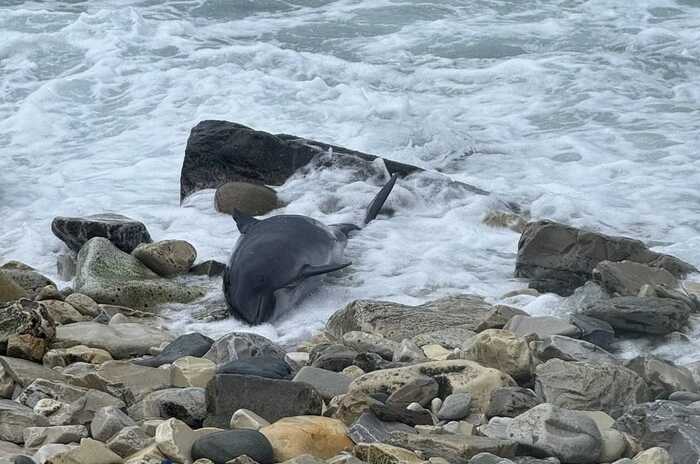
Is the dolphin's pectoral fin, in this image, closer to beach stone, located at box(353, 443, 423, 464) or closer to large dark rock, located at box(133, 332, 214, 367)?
large dark rock, located at box(133, 332, 214, 367)

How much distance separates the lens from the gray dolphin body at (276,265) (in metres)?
6.36

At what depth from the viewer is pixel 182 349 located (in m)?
5.54

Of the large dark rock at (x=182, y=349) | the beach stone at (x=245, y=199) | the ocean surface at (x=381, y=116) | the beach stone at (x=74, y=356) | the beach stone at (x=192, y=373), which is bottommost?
the ocean surface at (x=381, y=116)

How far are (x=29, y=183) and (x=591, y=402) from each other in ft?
19.2

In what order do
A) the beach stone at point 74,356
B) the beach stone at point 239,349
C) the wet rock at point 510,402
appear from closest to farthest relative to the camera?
1. the wet rock at point 510,402
2. the beach stone at point 74,356
3. the beach stone at point 239,349

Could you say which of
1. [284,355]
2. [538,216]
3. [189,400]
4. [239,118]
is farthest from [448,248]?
[239,118]

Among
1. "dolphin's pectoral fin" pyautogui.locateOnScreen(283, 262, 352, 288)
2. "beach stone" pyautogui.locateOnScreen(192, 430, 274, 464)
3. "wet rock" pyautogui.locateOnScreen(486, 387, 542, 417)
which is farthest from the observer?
"dolphin's pectoral fin" pyautogui.locateOnScreen(283, 262, 352, 288)

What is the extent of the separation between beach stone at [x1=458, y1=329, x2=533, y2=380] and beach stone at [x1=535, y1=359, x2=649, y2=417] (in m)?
0.14

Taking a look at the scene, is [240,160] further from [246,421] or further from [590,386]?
[246,421]

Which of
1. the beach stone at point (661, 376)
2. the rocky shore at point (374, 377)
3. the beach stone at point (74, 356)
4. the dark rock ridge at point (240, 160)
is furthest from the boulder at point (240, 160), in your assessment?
the beach stone at point (661, 376)

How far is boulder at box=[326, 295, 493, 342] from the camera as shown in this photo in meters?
5.92

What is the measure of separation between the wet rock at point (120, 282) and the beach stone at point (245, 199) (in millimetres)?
1101

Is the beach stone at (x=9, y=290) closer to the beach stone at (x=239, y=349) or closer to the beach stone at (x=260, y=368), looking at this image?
the beach stone at (x=239, y=349)

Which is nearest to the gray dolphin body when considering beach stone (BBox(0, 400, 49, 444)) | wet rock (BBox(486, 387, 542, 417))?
wet rock (BBox(486, 387, 542, 417))
